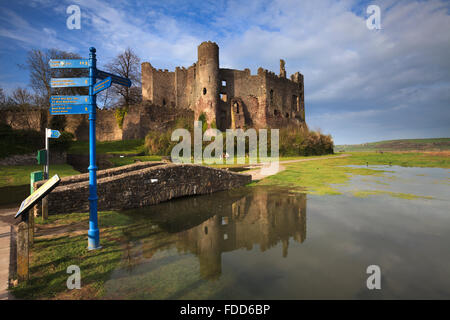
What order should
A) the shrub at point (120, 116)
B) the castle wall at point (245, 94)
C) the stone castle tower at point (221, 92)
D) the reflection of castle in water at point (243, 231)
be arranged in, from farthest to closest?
1. the castle wall at point (245, 94)
2. the stone castle tower at point (221, 92)
3. the shrub at point (120, 116)
4. the reflection of castle in water at point (243, 231)

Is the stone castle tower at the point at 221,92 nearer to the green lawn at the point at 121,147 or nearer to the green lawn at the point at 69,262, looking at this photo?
the green lawn at the point at 121,147

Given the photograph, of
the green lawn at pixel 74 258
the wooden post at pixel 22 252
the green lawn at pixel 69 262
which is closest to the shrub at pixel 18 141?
the green lawn at pixel 74 258

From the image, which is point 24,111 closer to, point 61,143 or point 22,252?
point 61,143

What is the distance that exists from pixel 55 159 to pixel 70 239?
2051 cm

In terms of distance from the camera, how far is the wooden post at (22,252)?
3.07m

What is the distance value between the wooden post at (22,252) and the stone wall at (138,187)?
3.45 metres

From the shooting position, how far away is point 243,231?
528 centimetres

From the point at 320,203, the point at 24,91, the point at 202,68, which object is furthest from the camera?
the point at 202,68

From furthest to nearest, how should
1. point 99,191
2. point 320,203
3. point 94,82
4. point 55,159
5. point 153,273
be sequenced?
1. point 55,159
2. point 320,203
3. point 99,191
4. point 94,82
5. point 153,273

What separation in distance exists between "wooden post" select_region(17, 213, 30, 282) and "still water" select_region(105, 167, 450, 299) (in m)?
1.18

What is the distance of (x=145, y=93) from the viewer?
40.1m

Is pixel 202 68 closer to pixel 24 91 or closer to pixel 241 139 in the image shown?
pixel 241 139
